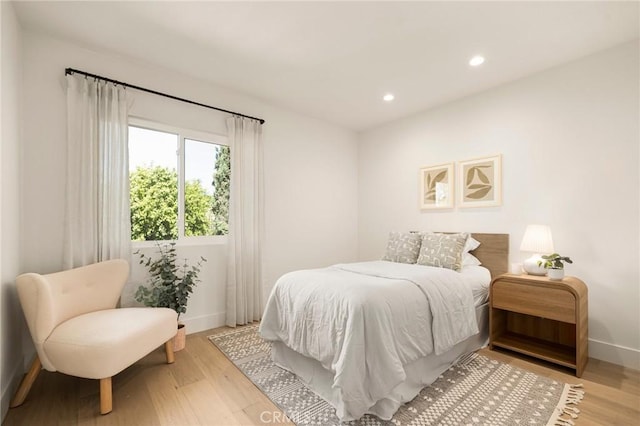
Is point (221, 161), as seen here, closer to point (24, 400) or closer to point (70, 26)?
point (70, 26)

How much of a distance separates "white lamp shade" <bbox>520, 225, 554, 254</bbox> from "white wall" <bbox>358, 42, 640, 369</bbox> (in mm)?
311

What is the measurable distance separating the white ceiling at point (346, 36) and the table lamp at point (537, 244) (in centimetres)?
158

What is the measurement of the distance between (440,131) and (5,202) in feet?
13.6

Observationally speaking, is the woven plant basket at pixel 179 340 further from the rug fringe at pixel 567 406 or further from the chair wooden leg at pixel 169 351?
the rug fringe at pixel 567 406

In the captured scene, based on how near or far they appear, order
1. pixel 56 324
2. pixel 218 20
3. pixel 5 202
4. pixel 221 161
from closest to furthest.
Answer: pixel 5 202, pixel 56 324, pixel 218 20, pixel 221 161

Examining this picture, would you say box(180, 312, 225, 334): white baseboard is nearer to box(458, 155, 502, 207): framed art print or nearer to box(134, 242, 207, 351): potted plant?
box(134, 242, 207, 351): potted plant

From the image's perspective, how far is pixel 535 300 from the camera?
241 cm

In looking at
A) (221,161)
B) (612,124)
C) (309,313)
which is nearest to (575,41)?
(612,124)

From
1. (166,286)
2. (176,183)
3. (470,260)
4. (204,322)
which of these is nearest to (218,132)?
(176,183)

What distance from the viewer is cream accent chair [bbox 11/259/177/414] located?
176 centimetres

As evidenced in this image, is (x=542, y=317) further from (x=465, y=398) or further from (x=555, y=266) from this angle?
(x=465, y=398)

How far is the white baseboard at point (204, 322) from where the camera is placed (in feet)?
10.0

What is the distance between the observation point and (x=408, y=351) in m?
1.89

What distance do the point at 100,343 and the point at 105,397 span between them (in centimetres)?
35
